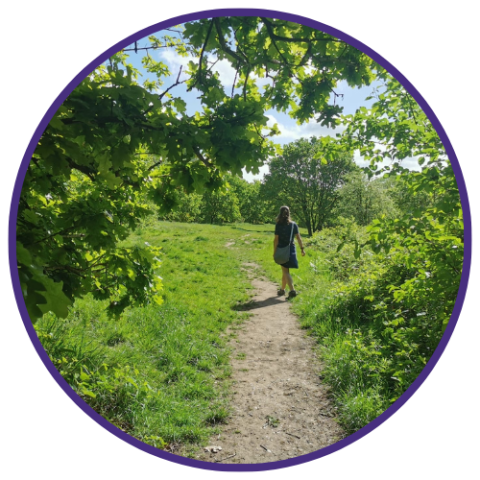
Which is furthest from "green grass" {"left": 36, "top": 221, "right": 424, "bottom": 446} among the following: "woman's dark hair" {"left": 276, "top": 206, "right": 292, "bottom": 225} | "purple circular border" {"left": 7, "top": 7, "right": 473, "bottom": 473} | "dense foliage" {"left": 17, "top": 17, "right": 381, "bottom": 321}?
"dense foliage" {"left": 17, "top": 17, "right": 381, "bottom": 321}

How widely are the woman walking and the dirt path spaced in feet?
2.04

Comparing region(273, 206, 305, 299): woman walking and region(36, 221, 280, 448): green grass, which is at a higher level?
region(273, 206, 305, 299): woman walking

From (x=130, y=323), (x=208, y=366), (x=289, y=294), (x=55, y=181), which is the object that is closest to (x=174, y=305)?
(x=130, y=323)

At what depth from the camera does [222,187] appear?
246 cm

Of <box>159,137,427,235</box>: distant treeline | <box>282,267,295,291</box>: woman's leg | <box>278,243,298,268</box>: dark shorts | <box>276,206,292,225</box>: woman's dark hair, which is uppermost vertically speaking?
<box>159,137,427,235</box>: distant treeline

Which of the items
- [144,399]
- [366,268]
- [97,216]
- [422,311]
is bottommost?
[144,399]

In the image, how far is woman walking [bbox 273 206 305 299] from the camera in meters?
2.64

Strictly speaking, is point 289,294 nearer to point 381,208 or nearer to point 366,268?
point 366,268

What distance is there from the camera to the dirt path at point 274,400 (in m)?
2.11

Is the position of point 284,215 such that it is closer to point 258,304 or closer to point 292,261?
point 292,261

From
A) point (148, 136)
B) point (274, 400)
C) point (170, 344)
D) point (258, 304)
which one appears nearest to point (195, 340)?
point (170, 344)

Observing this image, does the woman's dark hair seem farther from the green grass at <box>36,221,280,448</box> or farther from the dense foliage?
the dense foliage

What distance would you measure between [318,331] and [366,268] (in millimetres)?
904

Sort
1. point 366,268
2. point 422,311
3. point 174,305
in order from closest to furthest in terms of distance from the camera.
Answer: point 422,311 → point 366,268 → point 174,305
